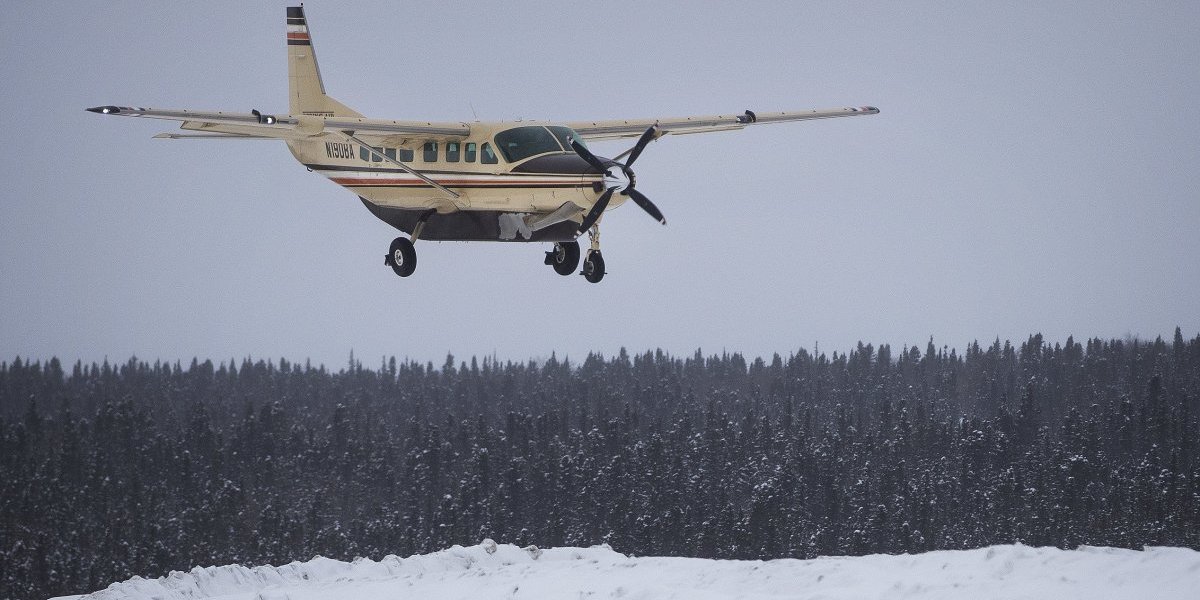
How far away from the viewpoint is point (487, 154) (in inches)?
1299

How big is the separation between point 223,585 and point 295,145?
70.5 feet

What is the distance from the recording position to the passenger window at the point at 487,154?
32.8 m

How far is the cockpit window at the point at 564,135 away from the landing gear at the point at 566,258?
2903mm

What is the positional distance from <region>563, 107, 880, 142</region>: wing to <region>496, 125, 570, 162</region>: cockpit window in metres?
3.94

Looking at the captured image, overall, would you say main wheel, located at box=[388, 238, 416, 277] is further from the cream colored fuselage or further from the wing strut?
the wing strut

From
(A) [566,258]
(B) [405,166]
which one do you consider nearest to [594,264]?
(A) [566,258]

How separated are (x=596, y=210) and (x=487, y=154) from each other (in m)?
3.65

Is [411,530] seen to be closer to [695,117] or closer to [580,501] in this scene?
[580,501]

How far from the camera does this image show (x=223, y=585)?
50906mm

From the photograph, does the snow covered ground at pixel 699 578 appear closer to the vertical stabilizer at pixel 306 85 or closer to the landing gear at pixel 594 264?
the landing gear at pixel 594 264

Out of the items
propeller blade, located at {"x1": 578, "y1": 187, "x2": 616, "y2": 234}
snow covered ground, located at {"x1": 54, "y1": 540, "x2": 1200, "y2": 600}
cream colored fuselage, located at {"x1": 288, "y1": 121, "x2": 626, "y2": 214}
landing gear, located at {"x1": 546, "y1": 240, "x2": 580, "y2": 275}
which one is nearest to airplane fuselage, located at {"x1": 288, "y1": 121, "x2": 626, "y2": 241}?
cream colored fuselage, located at {"x1": 288, "y1": 121, "x2": 626, "y2": 214}

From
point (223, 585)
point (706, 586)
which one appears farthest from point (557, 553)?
point (223, 585)

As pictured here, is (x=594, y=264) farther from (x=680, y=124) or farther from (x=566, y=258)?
(x=680, y=124)

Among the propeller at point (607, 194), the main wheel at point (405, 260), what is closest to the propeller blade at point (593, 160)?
the propeller at point (607, 194)
